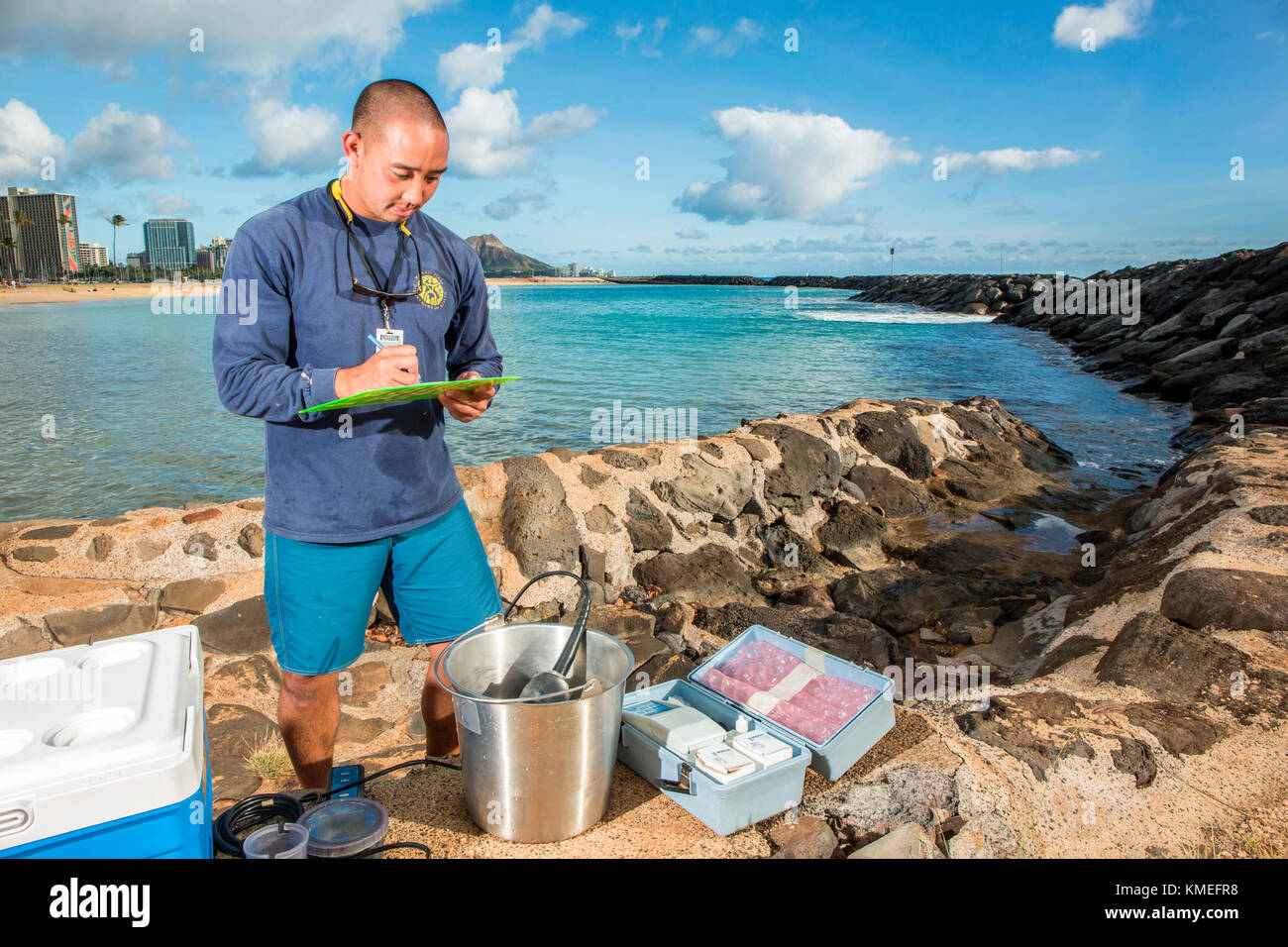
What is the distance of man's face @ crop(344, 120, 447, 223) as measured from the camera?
8.10ft

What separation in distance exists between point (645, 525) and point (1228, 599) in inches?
152

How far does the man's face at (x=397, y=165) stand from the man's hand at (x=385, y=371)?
0.53 m

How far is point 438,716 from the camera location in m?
3.04

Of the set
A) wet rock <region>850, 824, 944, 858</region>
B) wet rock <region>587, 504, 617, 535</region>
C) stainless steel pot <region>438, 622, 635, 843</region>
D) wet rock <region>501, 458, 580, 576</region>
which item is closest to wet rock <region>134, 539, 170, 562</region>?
wet rock <region>501, 458, 580, 576</region>

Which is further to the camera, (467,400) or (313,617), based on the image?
(467,400)

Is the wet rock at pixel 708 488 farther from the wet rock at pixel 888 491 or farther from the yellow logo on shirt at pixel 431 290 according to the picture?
the yellow logo on shirt at pixel 431 290

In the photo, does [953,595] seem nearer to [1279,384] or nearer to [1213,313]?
[1279,384]

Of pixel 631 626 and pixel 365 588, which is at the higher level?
pixel 365 588

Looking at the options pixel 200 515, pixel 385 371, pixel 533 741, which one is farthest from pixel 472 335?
pixel 200 515

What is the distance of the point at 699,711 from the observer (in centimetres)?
277

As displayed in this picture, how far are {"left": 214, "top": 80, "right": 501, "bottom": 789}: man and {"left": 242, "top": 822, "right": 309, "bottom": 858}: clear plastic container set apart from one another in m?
0.77

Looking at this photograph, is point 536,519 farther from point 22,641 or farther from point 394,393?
point 394,393
